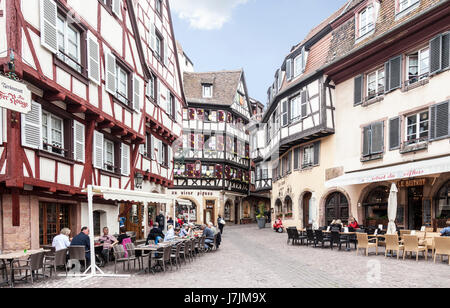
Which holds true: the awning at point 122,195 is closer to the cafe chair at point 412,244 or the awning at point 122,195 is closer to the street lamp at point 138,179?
the street lamp at point 138,179

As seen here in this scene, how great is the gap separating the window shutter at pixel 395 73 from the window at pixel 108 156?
39.8 ft

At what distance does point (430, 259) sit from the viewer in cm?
1124

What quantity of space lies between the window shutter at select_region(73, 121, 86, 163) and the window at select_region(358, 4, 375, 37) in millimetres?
13496

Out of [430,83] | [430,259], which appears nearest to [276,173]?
[430,83]

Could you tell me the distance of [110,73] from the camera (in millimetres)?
12812

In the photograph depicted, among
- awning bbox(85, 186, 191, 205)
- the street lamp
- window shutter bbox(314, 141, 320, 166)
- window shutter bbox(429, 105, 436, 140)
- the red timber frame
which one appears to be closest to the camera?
the red timber frame

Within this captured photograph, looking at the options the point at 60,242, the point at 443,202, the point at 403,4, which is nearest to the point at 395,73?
the point at 403,4

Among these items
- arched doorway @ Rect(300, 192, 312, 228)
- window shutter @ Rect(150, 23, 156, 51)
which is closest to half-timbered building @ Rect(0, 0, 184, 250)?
window shutter @ Rect(150, 23, 156, 51)

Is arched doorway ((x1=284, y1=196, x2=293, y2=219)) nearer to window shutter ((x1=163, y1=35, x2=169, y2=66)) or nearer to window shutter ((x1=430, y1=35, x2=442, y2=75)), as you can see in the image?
window shutter ((x1=163, y1=35, x2=169, y2=66))

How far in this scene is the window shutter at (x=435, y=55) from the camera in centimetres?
1358

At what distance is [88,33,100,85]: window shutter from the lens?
11.5 meters

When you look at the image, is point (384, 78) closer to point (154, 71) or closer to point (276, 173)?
point (154, 71)

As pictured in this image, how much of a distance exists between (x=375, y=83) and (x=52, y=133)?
13994 millimetres

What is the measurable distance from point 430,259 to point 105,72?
40.0ft
